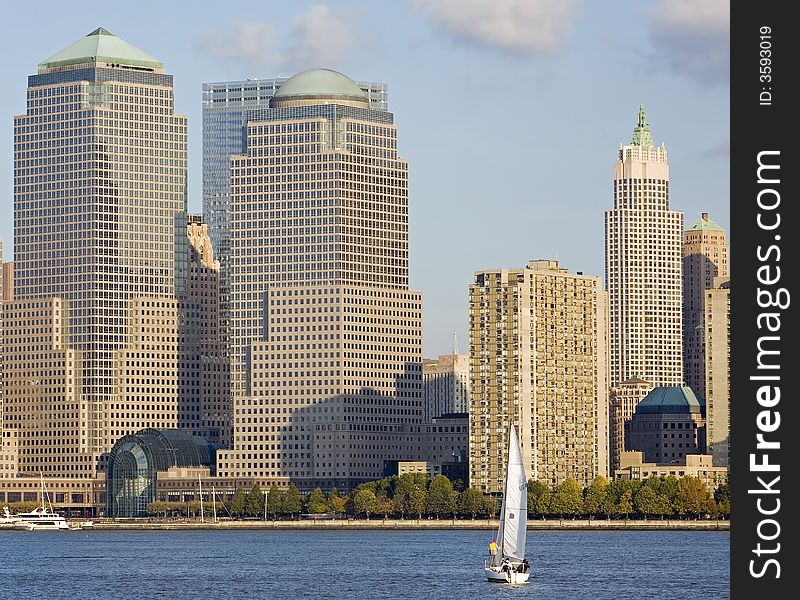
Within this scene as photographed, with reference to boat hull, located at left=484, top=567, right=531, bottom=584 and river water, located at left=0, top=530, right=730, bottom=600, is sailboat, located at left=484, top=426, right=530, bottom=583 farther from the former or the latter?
river water, located at left=0, top=530, right=730, bottom=600

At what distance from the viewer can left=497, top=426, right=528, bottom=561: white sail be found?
15012 cm

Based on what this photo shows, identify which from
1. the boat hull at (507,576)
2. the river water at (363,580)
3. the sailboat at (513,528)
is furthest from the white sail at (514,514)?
the river water at (363,580)

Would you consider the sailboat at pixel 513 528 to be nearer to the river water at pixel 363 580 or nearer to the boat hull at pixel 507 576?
the boat hull at pixel 507 576

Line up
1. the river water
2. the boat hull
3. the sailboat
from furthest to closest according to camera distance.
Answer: the boat hull < the sailboat < the river water

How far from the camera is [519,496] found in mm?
152125

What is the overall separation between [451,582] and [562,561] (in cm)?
4029

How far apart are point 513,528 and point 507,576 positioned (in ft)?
13.6

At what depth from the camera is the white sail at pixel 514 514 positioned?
150 m

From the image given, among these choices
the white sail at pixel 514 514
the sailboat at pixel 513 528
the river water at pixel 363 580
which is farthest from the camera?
the sailboat at pixel 513 528

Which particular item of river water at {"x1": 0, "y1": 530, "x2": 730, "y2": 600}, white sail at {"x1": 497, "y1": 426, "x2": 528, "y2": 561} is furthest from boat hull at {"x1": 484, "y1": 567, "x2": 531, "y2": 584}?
white sail at {"x1": 497, "y1": 426, "x2": 528, "y2": 561}

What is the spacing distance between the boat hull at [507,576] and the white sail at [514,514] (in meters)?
1.35

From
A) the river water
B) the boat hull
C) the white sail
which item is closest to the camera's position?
the river water
